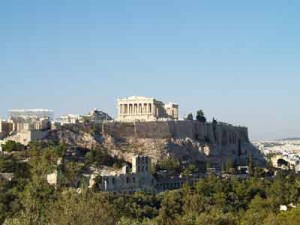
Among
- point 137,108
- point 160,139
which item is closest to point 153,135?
point 160,139

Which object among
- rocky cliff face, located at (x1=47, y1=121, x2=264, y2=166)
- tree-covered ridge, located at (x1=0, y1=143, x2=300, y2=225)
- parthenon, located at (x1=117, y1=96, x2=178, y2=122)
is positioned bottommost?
tree-covered ridge, located at (x1=0, y1=143, x2=300, y2=225)

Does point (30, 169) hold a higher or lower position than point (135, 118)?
lower

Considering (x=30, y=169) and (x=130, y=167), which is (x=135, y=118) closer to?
(x=130, y=167)

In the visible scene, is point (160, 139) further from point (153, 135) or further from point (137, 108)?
point (137, 108)

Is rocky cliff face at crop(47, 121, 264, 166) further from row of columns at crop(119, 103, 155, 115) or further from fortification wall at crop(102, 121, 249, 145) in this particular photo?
row of columns at crop(119, 103, 155, 115)

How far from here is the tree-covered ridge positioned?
3009cm

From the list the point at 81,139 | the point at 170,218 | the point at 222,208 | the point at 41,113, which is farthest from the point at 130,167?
the point at 41,113

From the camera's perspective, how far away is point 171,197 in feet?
125

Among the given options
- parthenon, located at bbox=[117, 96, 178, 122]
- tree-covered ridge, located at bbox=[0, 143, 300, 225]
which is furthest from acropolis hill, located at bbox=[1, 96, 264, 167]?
tree-covered ridge, located at bbox=[0, 143, 300, 225]

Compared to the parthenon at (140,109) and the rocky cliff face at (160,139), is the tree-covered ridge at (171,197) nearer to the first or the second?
the rocky cliff face at (160,139)

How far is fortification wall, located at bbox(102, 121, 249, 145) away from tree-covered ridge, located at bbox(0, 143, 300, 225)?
607 cm

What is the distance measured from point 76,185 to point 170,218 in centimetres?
943

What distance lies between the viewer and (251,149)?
231ft

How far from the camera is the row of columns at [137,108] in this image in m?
63.8
